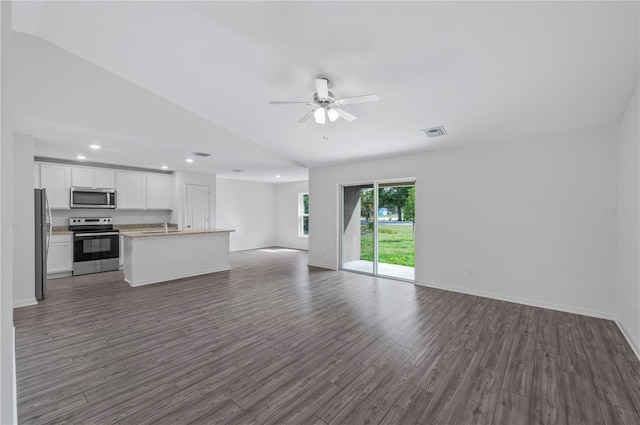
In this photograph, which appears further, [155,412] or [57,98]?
[57,98]

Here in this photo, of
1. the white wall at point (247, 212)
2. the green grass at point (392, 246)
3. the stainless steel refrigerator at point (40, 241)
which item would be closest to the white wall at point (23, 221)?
the stainless steel refrigerator at point (40, 241)

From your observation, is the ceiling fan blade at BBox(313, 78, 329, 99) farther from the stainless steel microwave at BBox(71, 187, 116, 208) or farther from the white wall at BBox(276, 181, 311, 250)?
the white wall at BBox(276, 181, 311, 250)

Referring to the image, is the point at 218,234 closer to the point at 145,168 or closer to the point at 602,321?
the point at 145,168

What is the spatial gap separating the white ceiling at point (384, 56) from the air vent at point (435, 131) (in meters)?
0.11

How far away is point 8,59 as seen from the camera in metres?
1.27

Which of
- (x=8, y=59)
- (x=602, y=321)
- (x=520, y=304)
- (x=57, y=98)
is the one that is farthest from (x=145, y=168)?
(x=602, y=321)

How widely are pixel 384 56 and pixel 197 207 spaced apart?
661cm

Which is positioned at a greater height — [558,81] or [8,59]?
[558,81]

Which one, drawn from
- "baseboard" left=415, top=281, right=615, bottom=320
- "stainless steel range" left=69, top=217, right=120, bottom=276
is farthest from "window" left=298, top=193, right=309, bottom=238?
"baseboard" left=415, top=281, right=615, bottom=320

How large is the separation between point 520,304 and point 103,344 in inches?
209

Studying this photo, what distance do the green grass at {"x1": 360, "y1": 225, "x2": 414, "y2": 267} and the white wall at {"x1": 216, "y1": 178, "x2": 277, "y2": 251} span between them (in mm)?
4776

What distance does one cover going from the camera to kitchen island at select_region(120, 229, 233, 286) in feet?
16.5

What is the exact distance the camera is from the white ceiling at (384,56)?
7.32 ft

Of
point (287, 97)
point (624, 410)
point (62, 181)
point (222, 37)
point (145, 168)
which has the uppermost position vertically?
point (222, 37)
